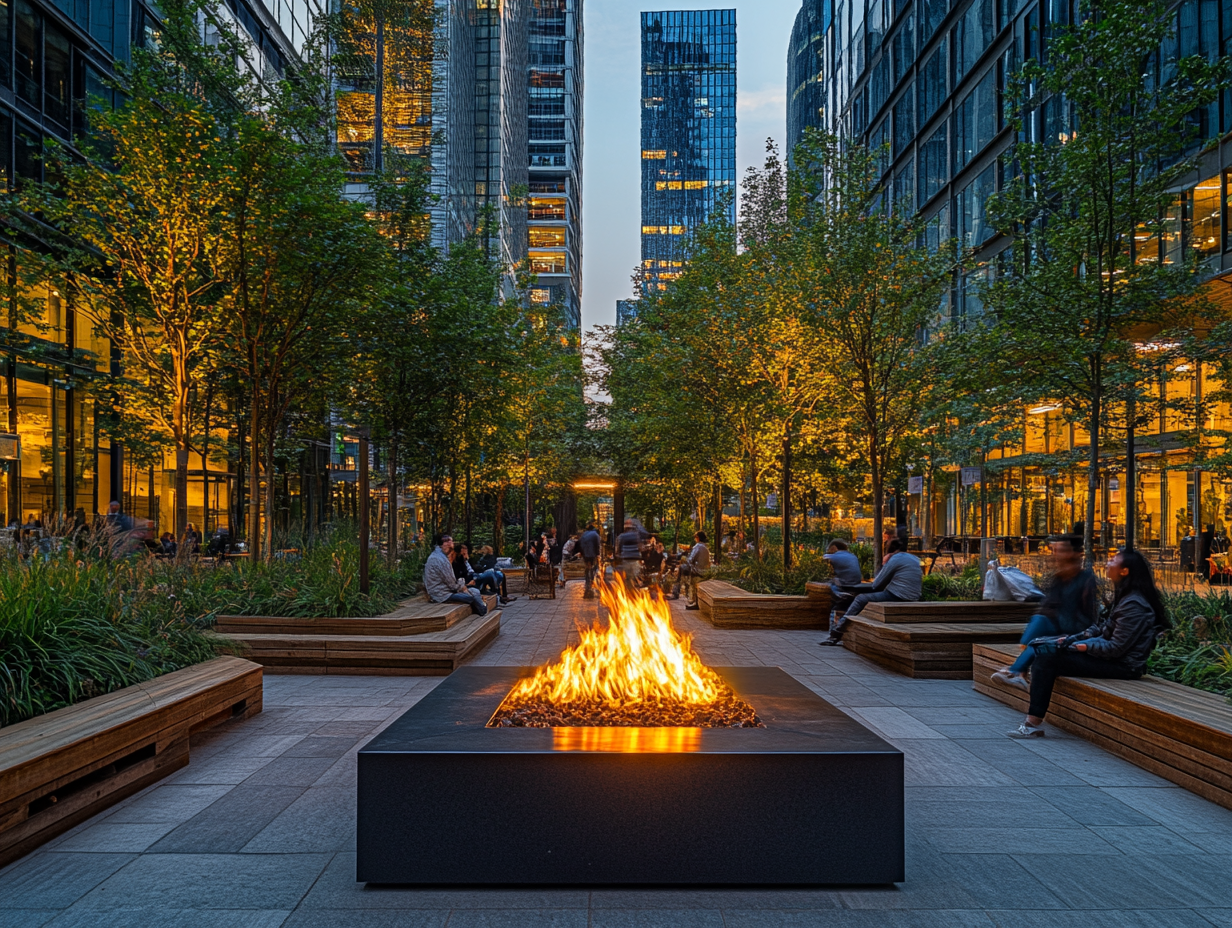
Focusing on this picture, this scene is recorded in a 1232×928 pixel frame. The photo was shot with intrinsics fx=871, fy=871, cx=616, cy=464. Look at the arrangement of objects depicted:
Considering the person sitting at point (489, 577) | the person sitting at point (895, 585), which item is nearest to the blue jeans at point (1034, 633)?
the person sitting at point (895, 585)

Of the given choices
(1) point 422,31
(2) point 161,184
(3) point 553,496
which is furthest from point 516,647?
(1) point 422,31

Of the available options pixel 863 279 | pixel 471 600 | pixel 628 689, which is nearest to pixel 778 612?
pixel 471 600

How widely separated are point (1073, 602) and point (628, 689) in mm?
4581

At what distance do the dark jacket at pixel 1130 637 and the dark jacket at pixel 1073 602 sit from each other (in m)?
0.75

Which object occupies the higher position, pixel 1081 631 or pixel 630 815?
pixel 1081 631

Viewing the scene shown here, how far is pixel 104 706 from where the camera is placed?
208 inches

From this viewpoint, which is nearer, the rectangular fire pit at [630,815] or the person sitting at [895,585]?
the rectangular fire pit at [630,815]

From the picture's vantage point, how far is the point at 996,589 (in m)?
12.0

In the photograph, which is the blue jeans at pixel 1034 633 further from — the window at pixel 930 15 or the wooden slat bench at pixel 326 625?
the window at pixel 930 15

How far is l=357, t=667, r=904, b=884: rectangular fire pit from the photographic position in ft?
12.7

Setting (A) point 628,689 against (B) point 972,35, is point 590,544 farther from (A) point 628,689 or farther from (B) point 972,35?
(B) point 972,35

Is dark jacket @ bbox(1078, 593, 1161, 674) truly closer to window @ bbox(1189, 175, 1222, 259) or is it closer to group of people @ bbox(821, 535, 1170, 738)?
group of people @ bbox(821, 535, 1170, 738)

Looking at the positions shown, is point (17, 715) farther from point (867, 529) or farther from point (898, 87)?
point (898, 87)

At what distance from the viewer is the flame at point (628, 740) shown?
397cm
